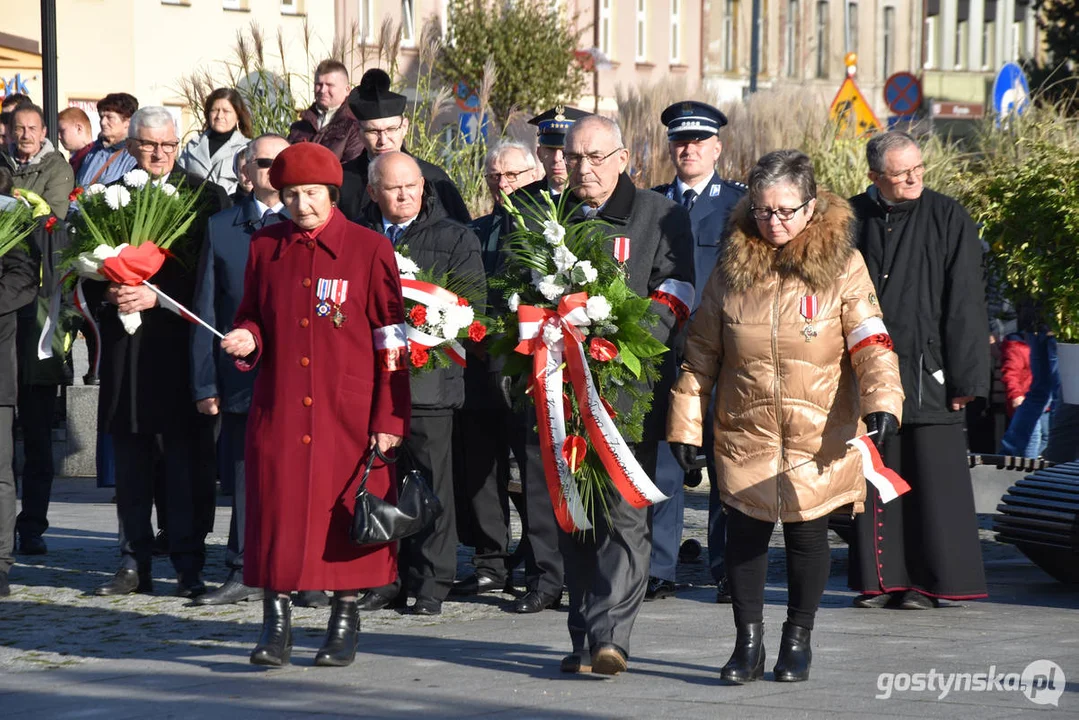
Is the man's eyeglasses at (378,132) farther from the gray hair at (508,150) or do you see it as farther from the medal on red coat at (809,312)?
the medal on red coat at (809,312)

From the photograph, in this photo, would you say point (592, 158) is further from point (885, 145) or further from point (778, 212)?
point (885, 145)

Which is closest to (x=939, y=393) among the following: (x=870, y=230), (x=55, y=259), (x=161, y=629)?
(x=870, y=230)

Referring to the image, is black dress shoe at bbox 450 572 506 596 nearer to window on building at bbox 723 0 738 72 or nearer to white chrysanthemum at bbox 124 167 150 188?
white chrysanthemum at bbox 124 167 150 188

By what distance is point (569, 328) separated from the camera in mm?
7156

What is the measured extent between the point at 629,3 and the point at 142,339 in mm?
39908

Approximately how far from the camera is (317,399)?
24.3 ft

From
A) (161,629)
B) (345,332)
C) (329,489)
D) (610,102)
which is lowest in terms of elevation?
(161,629)

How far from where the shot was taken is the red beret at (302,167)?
7.41 metres

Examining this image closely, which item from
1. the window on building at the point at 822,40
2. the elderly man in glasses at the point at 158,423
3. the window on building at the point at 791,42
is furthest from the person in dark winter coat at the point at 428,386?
the window on building at the point at 822,40

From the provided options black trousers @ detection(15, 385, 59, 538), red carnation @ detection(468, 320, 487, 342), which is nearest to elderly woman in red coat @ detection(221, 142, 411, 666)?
red carnation @ detection(468, 320, 487, 342)

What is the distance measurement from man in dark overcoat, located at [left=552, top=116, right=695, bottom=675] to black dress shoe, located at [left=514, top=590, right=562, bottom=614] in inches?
55.0

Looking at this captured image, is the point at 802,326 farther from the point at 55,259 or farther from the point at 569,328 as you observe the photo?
the point at 55,259

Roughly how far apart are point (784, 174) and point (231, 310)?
312 cm

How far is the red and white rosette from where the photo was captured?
23.5 feet
